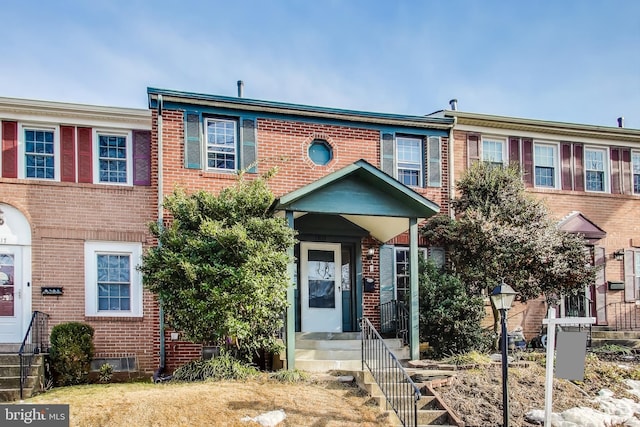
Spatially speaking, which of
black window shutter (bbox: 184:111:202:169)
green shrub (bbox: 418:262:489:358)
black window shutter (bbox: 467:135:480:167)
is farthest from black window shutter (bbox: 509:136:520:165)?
black window shutter (bbox: 184:111:202:169)

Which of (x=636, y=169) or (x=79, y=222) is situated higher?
(x=636, y=169)

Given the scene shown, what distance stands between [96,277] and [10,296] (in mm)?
1773

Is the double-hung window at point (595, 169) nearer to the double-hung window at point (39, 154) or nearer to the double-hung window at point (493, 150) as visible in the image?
the double-hung window at point (493, 150)

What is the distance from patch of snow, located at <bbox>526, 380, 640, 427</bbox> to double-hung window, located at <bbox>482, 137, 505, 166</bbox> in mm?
6889

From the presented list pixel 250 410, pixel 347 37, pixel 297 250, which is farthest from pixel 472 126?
pixel 250 410

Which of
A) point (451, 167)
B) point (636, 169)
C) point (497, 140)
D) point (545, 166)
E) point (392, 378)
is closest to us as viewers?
point (392, 378)

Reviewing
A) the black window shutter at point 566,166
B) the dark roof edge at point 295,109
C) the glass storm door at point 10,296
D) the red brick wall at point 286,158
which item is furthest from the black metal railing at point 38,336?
the black window shutter at point 566,166

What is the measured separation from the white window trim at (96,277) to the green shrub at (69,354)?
Answer: 1.01 metres

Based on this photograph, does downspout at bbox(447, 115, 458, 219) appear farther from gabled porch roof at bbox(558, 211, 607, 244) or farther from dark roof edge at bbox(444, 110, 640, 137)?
gabled porch roof at bbox(558, 211, 607, 244)

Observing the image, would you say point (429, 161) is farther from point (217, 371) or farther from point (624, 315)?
point (217, 371)

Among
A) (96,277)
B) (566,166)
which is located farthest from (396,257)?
(96,277)

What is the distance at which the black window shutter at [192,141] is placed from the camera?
1317 cm

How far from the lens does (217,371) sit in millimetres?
10508

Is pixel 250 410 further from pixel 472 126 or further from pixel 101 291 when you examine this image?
pixel 472 126
